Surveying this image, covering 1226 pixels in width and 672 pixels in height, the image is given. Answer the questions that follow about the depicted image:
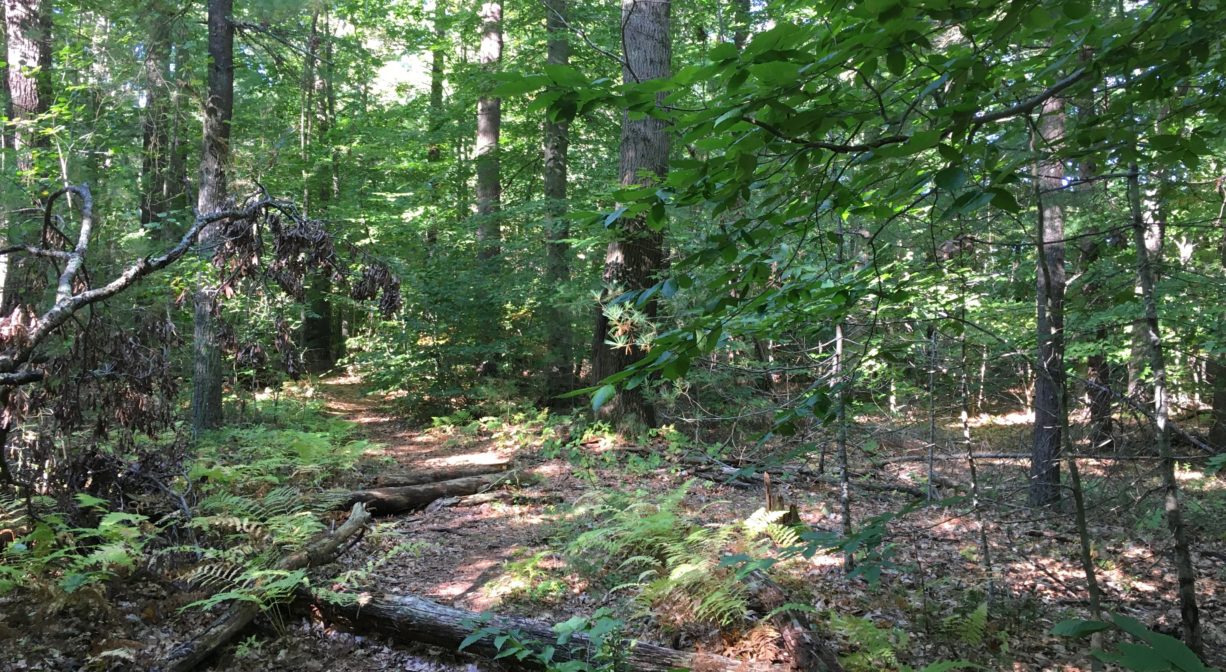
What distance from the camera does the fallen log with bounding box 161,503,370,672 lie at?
3951 millimetres

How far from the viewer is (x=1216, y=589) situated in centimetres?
571

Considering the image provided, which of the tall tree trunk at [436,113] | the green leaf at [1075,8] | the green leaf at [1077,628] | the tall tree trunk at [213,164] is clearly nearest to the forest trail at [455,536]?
the tall tree trunk at [213,164]

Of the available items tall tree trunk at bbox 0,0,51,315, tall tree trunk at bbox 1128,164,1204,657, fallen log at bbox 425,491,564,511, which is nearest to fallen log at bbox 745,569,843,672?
tall tree trunk at bbox 1128,164,1204,657

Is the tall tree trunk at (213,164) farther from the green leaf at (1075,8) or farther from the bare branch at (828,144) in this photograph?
the green leaf at (1075,8)

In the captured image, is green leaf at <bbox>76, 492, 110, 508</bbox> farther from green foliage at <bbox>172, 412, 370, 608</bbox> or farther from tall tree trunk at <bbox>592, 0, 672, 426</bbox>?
tall tree trunk at <bbox>592, 0, 672, 426</bbox>

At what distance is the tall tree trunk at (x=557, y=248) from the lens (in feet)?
40.3

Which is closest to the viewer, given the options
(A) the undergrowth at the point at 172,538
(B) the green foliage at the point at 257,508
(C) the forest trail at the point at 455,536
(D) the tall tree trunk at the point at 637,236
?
(A) the undergrowth at the point at 172,538

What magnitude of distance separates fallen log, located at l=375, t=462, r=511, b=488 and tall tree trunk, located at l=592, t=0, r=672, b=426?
6.12ft

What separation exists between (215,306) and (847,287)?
13.4 feet

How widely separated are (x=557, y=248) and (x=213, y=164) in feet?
19.0

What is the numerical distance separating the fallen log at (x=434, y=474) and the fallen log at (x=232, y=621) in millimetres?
1870

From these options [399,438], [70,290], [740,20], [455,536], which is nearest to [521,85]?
[70,290]

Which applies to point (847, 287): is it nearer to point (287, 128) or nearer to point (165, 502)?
point (165, 502)

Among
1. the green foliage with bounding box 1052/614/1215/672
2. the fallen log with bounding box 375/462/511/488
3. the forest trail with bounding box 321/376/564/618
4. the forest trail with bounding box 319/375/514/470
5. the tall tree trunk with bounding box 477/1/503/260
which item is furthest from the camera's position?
the tall tree trunk with bounding box 477/1/503/260
